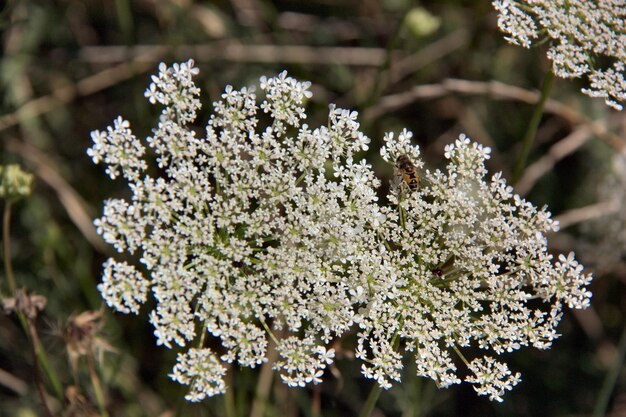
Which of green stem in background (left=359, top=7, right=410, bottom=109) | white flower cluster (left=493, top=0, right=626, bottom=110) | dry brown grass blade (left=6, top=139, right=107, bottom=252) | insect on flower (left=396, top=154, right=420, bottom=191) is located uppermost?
green stem in background (left=359, top=7, right=410, bottom=109)

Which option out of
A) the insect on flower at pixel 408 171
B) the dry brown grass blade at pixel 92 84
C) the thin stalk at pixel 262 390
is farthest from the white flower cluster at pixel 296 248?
the dry brown grass blade at pixel 92 84

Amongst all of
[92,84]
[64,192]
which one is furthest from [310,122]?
[64,192]

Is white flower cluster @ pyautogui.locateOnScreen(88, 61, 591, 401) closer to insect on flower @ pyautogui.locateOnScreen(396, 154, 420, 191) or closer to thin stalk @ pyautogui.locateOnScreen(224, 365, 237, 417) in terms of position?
insect on flower @ pyautogui.locateOnScreen(396, 154, 420, 191)

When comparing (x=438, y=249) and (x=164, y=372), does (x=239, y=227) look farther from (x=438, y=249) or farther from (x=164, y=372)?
(x=164, y=372)

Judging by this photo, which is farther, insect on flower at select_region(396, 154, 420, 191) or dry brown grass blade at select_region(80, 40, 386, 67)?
dry brown grass blade at select_region(80, 40, 386, 67)

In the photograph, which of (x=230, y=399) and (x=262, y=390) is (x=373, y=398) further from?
(x=262, y=390)

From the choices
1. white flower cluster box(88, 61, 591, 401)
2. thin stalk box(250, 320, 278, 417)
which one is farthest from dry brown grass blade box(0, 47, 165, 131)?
thin stalk box(250, 320, 278, 417)

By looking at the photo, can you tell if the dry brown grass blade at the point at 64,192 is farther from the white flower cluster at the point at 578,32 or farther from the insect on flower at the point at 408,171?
the white flower cluster at the point at 578,32
